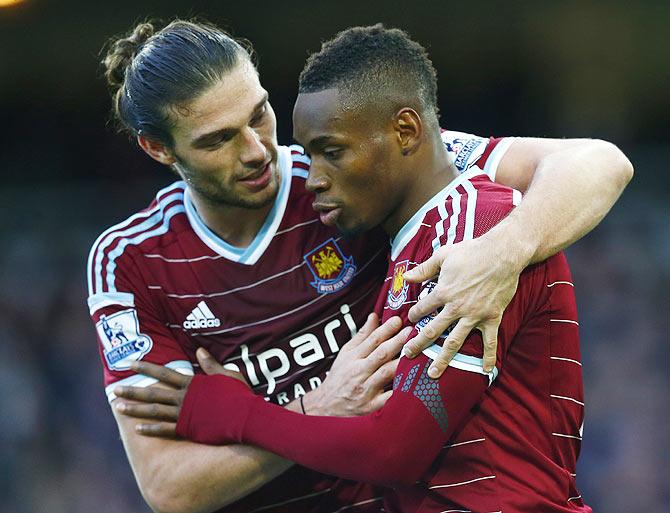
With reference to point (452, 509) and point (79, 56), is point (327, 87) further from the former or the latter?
point (79, 56)

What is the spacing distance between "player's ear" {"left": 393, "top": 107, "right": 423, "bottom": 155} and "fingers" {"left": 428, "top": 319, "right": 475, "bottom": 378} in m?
0.56

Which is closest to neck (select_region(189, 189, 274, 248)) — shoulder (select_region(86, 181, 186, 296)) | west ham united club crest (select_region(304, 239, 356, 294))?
shoulder (select_region(86, 181, 186, 296))

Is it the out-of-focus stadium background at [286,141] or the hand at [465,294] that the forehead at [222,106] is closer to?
the hand at [465,294]

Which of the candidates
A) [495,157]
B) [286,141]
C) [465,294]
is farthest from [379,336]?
[286,141]

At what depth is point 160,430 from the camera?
3109mm

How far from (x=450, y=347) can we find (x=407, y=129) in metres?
0.66

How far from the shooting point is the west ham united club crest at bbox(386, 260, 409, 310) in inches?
110

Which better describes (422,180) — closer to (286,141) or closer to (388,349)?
(388,349)

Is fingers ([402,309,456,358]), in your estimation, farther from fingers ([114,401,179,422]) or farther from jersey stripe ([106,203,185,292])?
jersey stripe ([106,203,185,292])

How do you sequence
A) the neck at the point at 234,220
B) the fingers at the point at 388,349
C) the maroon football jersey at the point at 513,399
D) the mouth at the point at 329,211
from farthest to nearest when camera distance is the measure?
the neck at the point at 234,220, the mouth at the point at 329,211, the fingers at the point at 388,349, the maroon football jersey at the point at 513,399

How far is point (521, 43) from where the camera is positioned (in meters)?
8.76

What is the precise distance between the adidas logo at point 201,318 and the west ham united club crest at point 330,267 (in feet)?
1.12

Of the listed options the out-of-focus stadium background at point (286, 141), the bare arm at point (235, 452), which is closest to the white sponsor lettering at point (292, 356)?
the bare arm at point (235, 452)

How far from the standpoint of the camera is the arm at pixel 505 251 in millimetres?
2561
